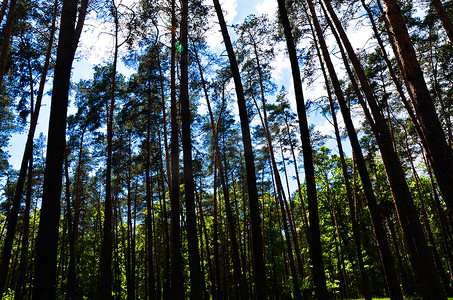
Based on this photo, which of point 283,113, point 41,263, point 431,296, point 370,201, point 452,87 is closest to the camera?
point 41,263

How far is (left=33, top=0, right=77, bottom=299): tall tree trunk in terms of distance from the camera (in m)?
Result: 3.90

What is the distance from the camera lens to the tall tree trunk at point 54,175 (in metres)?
3.90

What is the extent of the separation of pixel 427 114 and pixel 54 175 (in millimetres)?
6679

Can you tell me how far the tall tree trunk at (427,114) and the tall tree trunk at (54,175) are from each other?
20.8 ft

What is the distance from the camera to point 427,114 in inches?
183

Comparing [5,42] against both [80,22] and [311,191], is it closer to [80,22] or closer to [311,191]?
[80,22]

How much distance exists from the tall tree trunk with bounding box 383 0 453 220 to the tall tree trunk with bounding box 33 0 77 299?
20.8 feet

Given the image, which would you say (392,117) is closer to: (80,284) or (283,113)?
(283,113)

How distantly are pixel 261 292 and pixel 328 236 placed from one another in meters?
14.8

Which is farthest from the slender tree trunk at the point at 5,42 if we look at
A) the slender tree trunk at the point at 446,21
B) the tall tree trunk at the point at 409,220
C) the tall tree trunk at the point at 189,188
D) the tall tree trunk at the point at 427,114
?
the slender tree trunk at the point at 446,21

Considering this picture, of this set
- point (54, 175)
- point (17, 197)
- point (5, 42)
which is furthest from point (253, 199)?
point (5, 42)

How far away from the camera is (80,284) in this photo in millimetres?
20234

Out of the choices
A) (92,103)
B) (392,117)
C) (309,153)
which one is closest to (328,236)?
(392,117)

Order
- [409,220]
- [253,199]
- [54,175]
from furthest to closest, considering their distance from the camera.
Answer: [253,199]
[409,220]
[54,175]
